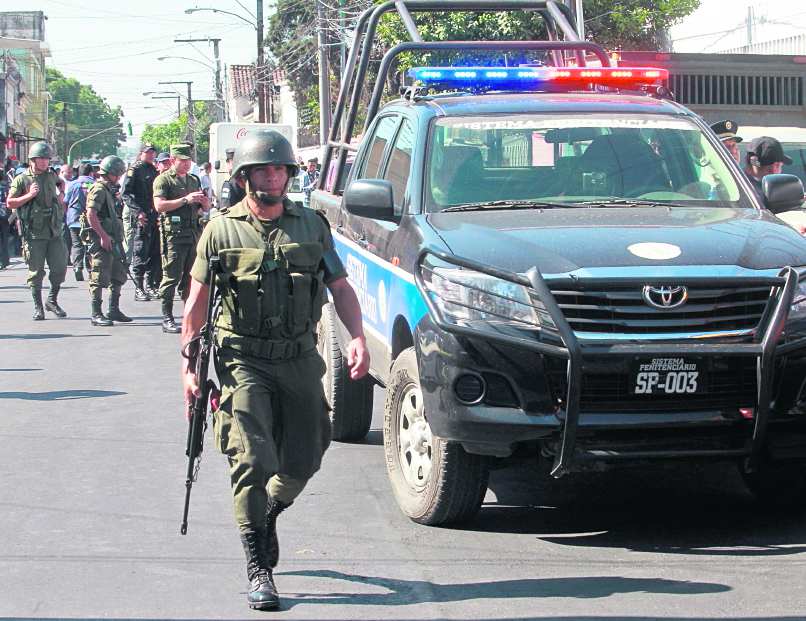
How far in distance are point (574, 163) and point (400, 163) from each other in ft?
3.04

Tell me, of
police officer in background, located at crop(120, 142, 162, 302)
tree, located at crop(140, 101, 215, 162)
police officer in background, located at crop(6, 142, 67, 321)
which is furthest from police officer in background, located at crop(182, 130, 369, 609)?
tree, located at crop(140, 101, 215, 162)

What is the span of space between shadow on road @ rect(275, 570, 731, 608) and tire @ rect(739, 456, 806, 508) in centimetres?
91

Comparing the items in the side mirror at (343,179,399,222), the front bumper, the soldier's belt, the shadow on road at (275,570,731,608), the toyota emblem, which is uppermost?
the side mirror at (343,179,399,222)

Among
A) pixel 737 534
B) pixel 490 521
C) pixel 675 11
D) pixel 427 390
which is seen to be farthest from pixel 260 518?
pixel 675 11

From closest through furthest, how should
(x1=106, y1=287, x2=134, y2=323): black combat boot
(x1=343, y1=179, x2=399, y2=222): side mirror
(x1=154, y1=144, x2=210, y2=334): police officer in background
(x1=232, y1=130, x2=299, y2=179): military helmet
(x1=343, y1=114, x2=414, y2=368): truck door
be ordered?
(x1=232, y1=130, x2=299, y2=179): military helmet → (x1=343, y1=179, x2=399, y2=222): side mirror → (x1=343, y1=114, x2=414, y2=368): truck door → (x1=154, y1=144, x2=210, y2=334): police officer in background → (x1=106, y1=287, x2=134, y2=323): black combat boot

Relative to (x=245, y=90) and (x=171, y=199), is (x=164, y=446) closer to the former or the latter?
(x=171, y=199)

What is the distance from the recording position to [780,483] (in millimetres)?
5570

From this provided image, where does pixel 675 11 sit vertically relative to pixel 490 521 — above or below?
above

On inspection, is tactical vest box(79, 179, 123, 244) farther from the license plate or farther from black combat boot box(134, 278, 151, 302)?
the license plate

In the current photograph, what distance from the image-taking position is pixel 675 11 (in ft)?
92.5

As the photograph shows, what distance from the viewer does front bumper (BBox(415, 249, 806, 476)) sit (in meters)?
4.66

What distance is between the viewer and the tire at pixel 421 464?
507cm

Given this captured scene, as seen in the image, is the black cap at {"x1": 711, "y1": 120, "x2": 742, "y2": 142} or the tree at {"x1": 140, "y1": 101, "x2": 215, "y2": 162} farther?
the tree at {"x1": 140, "y1": 101, "x2": 215, "y2": 162}

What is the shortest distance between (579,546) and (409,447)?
909mm
